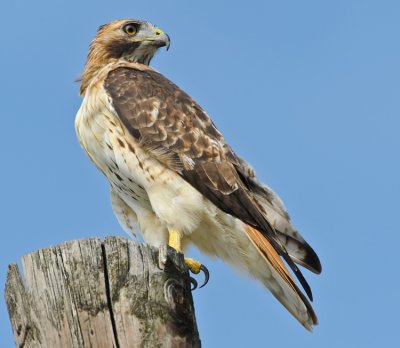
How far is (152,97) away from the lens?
7.27 metres

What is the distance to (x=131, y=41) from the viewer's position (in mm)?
8242

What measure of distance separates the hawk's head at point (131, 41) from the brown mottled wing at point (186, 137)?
29.4 inches

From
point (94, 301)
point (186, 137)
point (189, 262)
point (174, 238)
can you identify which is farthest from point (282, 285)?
point (94, 301)

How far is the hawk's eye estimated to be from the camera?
27.3 ft

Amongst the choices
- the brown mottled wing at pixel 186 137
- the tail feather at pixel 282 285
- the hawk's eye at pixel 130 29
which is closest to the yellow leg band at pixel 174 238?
the brown mottled wing at pixel 186 137

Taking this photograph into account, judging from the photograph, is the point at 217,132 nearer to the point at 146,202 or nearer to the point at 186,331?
the point at 146,202

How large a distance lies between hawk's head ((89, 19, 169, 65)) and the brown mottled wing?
29.4 inches

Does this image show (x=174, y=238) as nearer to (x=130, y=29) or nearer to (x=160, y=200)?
(x=160, y=200)

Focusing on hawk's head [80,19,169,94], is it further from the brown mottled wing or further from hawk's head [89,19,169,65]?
the brown mottled wing

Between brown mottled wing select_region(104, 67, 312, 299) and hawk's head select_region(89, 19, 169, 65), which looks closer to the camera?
brown mottled wing select_region(104, 67, 312, 299)

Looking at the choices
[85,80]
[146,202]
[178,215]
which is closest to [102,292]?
[178,215]

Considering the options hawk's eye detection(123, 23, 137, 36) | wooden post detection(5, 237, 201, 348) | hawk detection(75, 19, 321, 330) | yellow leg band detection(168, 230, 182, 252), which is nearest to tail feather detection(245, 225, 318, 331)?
hawk detection(75, 19, 321, 330)

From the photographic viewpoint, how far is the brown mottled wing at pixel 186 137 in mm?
6695

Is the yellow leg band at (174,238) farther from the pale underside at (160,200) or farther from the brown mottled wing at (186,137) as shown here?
the brown mottled wing at (186,137)
